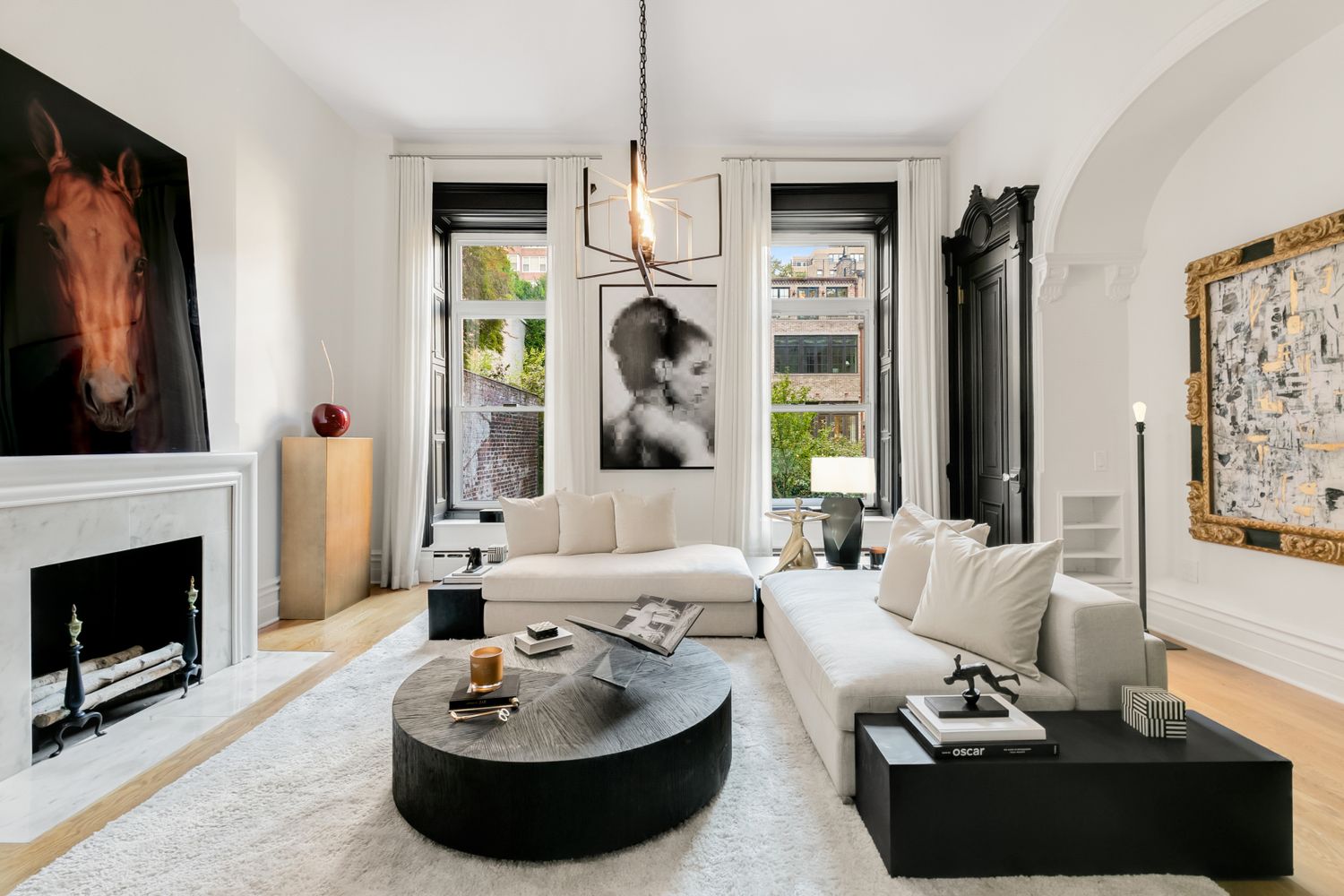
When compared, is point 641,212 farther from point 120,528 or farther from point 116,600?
point 116,600

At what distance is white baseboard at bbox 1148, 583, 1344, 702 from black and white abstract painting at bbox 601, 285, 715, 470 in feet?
9.78

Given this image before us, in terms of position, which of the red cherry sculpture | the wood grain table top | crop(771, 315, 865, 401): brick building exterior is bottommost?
the wood grain table top

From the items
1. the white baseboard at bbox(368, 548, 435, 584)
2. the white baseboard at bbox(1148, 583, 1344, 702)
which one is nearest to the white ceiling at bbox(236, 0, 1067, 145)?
the white baseboard at bbox(368, 548, 435, 584)

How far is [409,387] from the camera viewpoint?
4766mm

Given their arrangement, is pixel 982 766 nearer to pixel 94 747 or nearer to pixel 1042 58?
pixel 94 747

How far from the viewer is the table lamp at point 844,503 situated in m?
3.69

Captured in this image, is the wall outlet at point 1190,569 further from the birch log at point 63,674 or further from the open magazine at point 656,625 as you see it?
the birch log at point 63,674

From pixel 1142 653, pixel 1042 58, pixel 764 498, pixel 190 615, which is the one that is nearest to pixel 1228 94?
pixel 1042 58

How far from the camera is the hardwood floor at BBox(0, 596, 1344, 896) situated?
1622 millimetres

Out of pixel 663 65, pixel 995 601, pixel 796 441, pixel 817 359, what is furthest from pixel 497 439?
pixel 995 601

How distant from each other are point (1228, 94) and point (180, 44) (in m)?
5.09

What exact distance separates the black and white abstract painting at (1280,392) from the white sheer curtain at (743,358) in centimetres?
268

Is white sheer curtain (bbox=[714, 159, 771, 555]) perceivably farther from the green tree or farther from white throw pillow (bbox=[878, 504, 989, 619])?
white throw pillow (bbox=[878, 504, 989, 619])

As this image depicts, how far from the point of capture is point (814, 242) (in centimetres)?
521
